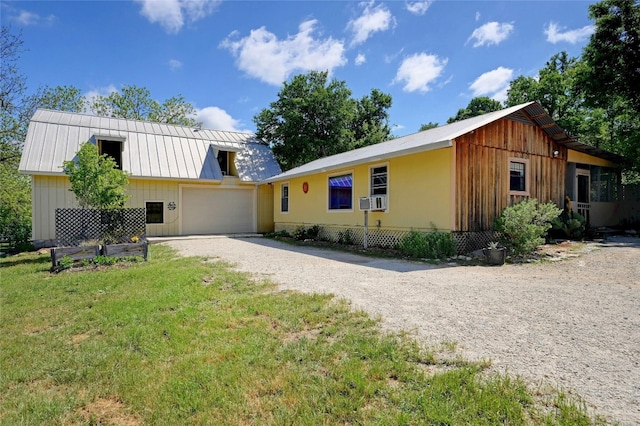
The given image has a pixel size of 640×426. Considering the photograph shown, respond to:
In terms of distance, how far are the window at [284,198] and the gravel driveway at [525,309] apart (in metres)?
8.46

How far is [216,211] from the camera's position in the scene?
16922mm

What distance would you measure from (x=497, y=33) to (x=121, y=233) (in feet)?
46.9

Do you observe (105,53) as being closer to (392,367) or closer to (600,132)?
(392,367)

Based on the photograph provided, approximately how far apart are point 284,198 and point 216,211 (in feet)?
11.7

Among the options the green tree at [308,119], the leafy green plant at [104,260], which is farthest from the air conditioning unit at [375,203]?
the green tree at [308,119]

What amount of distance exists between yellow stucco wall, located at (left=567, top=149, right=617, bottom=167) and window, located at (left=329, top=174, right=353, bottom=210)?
26.3 ft

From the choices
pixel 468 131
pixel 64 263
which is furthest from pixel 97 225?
pixel 468 131

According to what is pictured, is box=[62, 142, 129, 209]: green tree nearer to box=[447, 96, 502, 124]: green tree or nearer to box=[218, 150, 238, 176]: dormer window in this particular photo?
box=[218, 150, 238, 176]: dormer window

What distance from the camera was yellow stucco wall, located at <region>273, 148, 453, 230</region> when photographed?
8.73m

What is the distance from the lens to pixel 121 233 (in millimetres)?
9016

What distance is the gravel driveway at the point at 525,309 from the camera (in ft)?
8.30

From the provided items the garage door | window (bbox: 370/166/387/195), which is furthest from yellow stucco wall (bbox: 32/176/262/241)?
window (bbox: 370/166/387/195)

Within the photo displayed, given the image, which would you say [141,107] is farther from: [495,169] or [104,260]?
[495,169]

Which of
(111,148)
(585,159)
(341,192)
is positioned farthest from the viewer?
(111,148)
